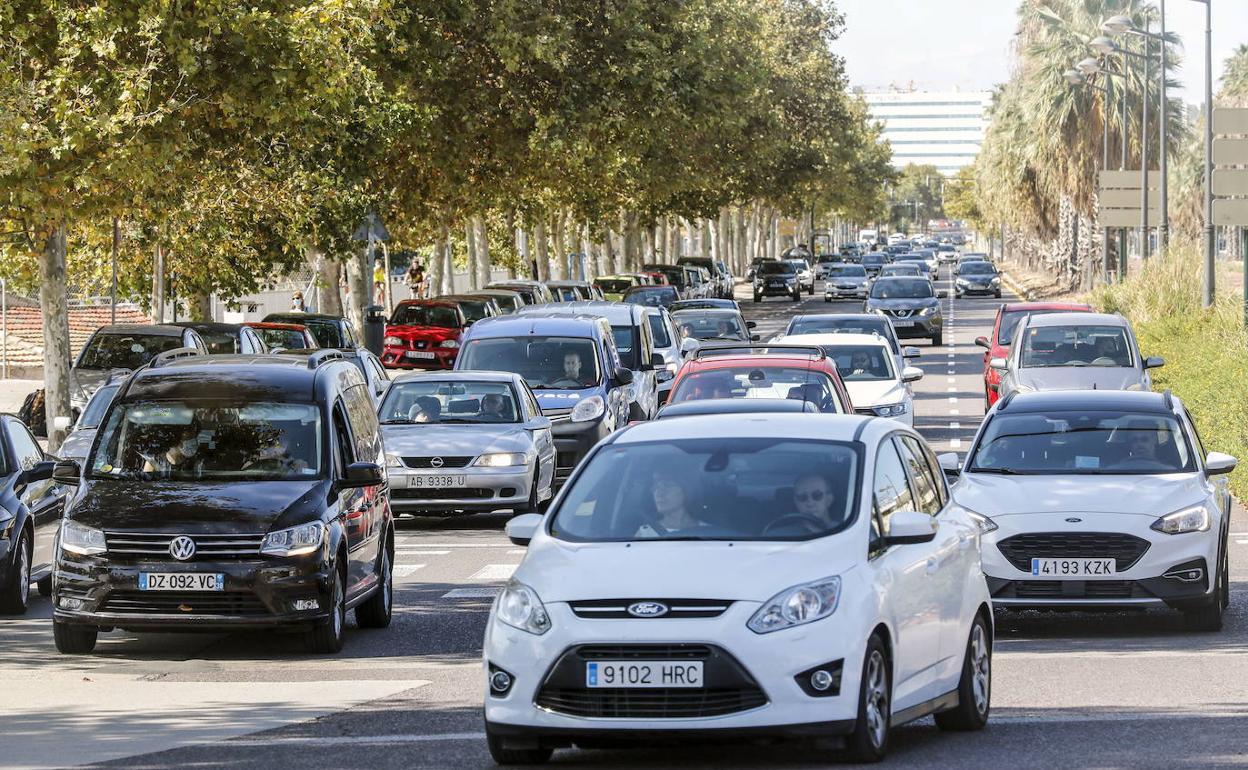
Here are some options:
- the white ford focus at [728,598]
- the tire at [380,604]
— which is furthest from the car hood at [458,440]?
the white ford focus at [728,598]

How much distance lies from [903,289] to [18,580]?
40.8m

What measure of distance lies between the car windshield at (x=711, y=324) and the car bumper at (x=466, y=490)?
16.8m

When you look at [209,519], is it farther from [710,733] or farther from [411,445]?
[411,445]

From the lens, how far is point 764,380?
20094 mm

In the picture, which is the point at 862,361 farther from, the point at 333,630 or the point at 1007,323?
the point at 333,630

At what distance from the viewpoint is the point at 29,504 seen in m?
15.7

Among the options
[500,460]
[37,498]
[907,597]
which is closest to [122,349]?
[500,460]

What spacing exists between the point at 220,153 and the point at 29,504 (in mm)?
18954

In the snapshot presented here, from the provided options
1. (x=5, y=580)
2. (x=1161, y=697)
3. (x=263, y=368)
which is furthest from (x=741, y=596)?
(x=5, y=580)

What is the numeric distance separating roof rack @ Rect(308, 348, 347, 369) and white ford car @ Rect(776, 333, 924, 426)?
10.7 meters

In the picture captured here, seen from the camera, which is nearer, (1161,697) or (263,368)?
(1161,697)

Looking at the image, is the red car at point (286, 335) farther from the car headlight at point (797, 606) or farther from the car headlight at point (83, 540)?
the car headlight at point (797, 606)

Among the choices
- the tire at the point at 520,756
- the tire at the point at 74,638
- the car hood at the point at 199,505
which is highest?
the car hood at the point at 199,505

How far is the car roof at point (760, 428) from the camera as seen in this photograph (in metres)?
9.25
